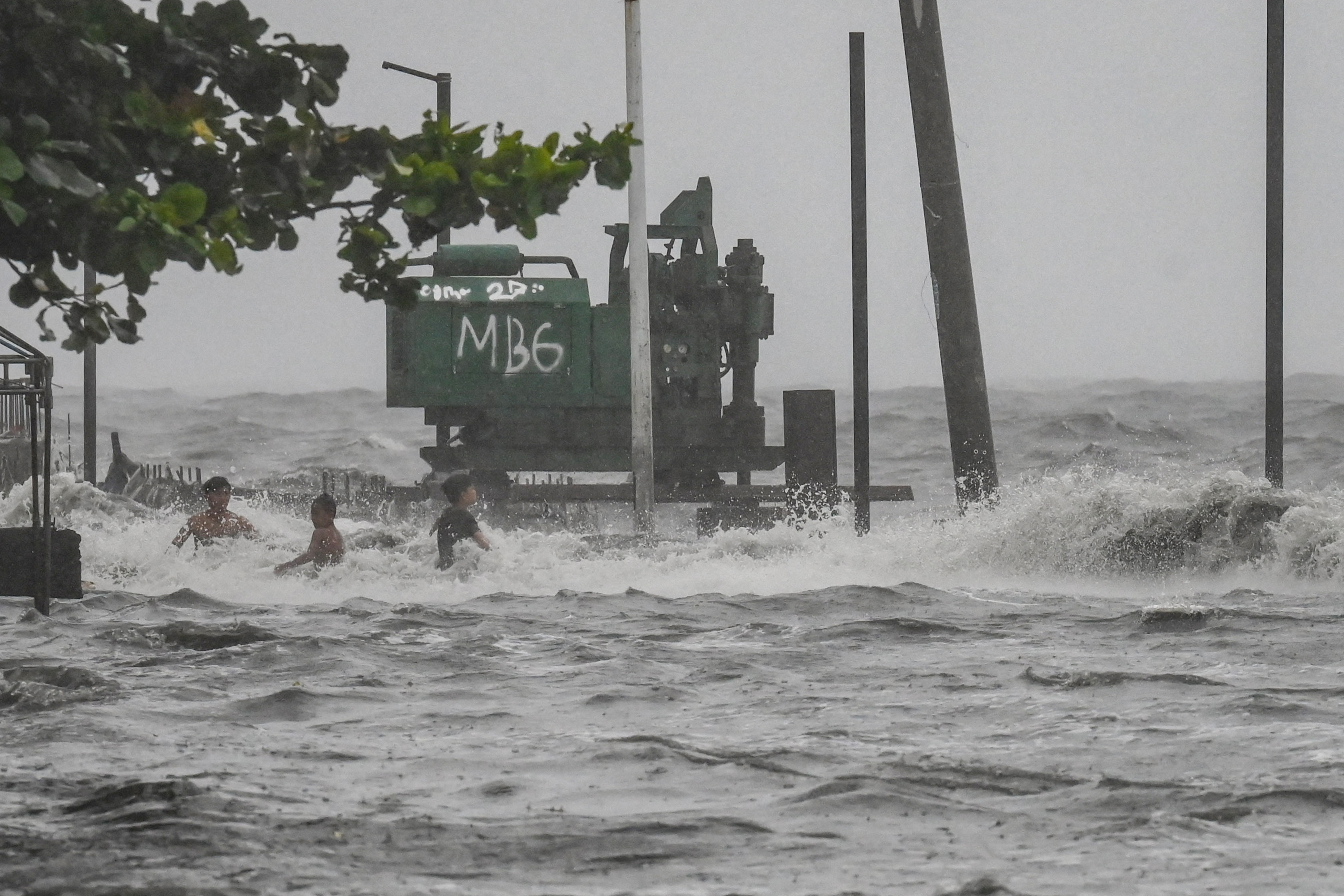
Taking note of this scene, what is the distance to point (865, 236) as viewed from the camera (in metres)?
22.6

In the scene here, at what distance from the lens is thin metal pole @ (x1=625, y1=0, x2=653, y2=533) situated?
21578 mm

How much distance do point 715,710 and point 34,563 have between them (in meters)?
4.71

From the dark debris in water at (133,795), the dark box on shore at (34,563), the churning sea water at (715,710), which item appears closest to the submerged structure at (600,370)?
the churning sea water at (715,710)

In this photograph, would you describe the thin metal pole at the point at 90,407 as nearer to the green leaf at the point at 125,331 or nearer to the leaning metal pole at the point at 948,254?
the leaning metal pole at the point at 948,254

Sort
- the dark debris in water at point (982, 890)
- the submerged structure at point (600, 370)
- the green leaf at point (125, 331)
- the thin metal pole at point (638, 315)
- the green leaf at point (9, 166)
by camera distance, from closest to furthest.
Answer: the green leaf at point (9, 166) < the dark debris in water at point (982, 890) < the green leaf at point (125, 331) < the thin metal pole at point (638, 315) < the submerged structure at point (600, 370)

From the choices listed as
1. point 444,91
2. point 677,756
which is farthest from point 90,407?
point 677,756

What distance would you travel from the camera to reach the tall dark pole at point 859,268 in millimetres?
22203

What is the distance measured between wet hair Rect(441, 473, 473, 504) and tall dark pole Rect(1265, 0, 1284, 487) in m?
8.82

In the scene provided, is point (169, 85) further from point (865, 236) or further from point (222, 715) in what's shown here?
point (865, 236)

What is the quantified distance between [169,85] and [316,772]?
3.07 meters

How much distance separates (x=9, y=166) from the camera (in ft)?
17.4

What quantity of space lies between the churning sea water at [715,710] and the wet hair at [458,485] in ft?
2.45

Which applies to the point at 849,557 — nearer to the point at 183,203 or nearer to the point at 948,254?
the point at 948,254

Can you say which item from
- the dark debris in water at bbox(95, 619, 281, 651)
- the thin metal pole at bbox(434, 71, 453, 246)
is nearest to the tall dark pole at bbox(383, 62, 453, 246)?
the thin metal pole at bbox(434, 71, 453, 246)
